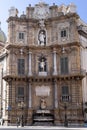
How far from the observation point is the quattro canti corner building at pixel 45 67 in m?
42.4

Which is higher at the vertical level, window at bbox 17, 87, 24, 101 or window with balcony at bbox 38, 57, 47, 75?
window with balcony at bbox 38, 57, 47, 75

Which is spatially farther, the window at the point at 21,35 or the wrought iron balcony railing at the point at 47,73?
the window at the point at 21,35

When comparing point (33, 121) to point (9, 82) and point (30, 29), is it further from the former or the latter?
point (30, 29)

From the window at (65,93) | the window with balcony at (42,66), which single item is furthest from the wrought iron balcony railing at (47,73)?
the window at (65,93)

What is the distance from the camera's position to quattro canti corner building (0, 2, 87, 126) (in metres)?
42.4

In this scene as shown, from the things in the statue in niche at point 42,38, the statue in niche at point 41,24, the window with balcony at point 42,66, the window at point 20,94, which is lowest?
the window at point 20,94

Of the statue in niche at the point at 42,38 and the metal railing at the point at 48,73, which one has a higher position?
the statue in niche at the point at 42,38

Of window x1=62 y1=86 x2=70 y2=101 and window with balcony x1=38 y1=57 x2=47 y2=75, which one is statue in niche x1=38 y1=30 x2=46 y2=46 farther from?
window x1=62 y1=86 x2=70 y2=101

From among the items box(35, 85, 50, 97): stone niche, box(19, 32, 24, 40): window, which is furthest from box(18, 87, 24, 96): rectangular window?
box(19, 32, 24, 40): window

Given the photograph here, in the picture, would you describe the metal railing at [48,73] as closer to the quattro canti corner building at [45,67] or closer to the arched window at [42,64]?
the quattro canti corner building at [45,67]

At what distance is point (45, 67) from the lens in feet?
148

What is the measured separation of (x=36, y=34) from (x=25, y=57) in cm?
433

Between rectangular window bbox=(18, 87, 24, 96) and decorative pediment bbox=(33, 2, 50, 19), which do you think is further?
decorative pediment bbox=(33, 2, 50, 19)

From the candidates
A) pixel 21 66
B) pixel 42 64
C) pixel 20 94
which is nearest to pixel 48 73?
pixel 42 64
